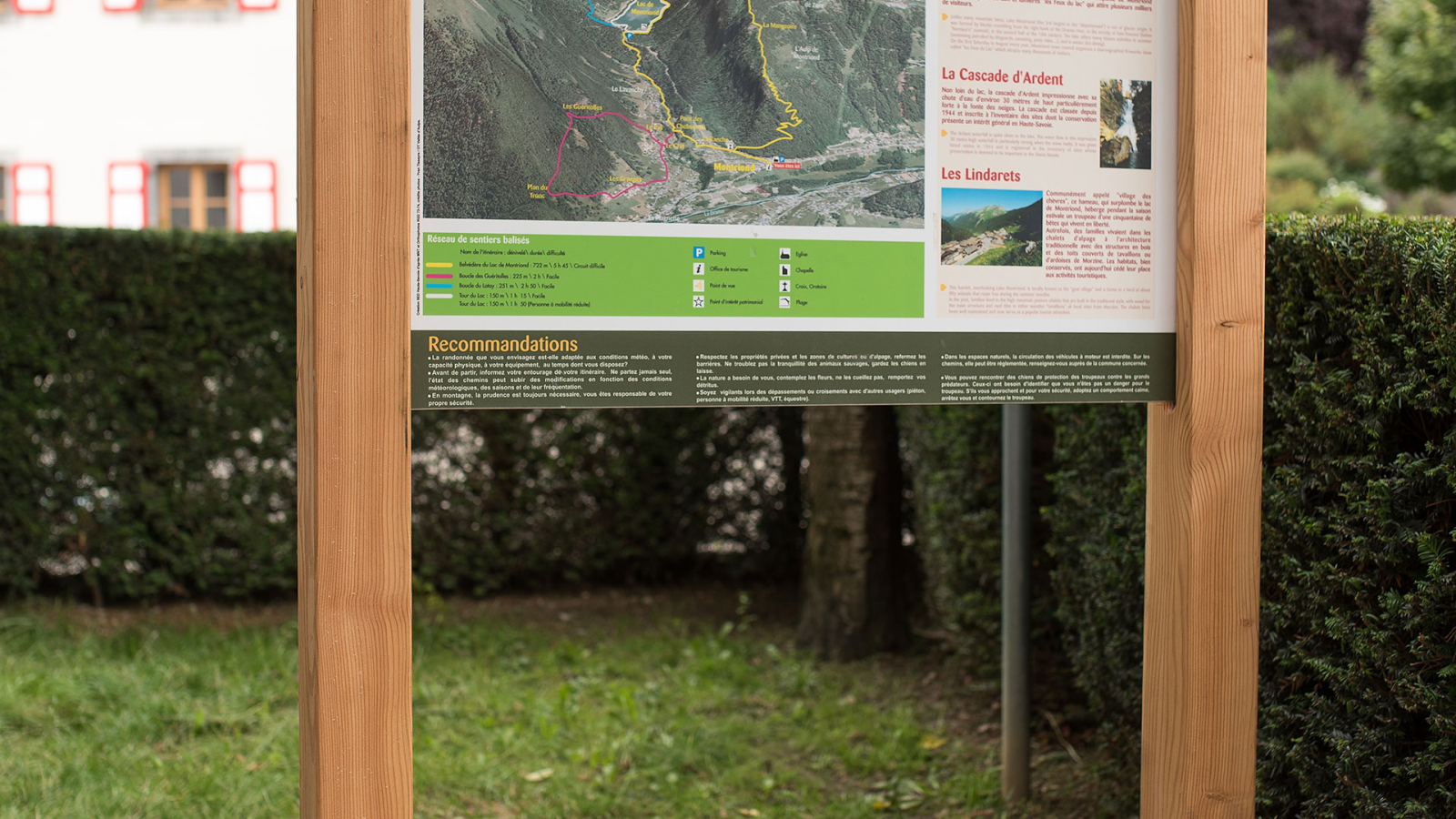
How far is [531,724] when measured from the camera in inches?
160

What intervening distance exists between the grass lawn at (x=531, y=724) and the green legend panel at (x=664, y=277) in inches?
80.0

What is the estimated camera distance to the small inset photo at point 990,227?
2057 millimetres

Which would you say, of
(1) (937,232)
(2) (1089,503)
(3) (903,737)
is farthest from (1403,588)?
(3) (903,737)

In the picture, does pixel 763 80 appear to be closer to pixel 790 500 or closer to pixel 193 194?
pixel 790 500

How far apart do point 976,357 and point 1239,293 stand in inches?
21.5

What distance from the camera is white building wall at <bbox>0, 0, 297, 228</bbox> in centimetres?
1333

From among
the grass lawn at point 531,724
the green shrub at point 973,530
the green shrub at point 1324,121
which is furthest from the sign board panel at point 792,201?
the green shrub at point 1324,121

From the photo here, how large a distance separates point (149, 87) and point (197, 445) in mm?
10232

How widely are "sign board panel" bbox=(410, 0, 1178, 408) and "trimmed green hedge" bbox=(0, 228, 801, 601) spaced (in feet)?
12.5

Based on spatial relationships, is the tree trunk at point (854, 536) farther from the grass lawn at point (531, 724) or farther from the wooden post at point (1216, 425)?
the wooden post at point (1216, 425)

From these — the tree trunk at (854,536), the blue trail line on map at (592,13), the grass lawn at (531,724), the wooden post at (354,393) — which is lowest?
the grass lawn at (531,724)

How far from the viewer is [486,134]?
1.88m

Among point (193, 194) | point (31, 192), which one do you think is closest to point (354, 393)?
point (193, 194)

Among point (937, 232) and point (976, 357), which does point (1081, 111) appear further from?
point (976, 357)
